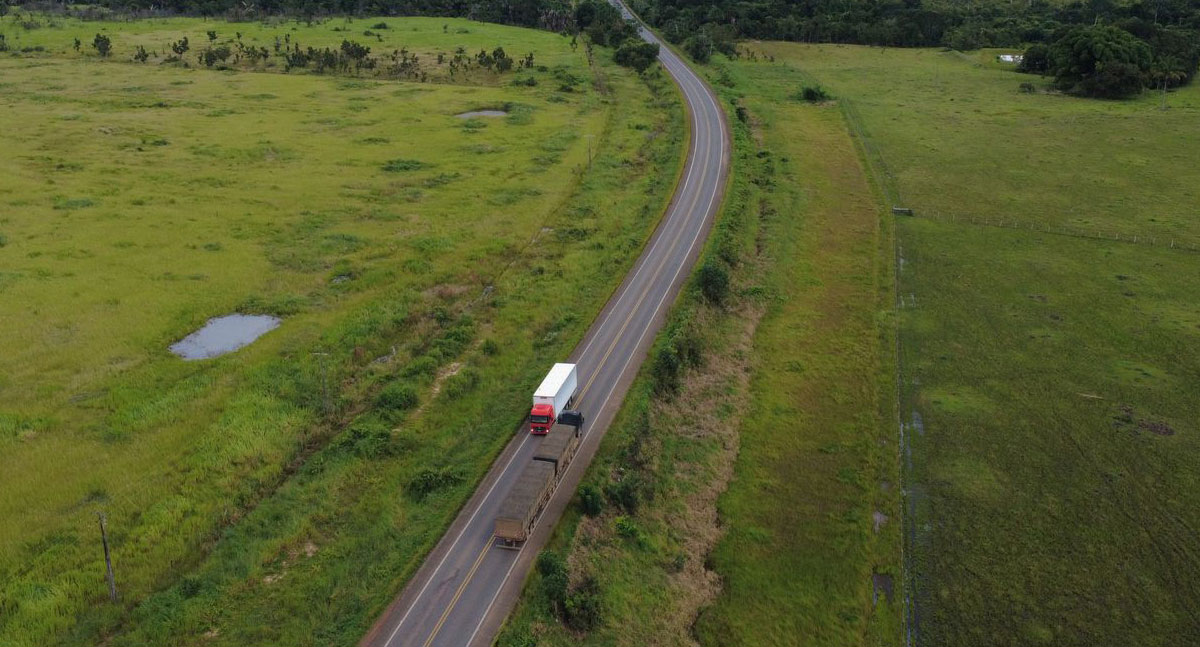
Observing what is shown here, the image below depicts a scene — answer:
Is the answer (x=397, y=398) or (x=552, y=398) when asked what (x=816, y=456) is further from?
(x=397, y=398)

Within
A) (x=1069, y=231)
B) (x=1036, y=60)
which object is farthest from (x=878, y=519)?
(x=1036, y=60)

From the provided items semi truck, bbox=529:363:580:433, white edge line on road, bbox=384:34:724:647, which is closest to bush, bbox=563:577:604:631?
white edge line on road, bbox=384:34:724:647

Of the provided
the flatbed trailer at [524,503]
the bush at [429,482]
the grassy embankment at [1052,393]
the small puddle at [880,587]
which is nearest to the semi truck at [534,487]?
the flatbed trailer at [524,503]

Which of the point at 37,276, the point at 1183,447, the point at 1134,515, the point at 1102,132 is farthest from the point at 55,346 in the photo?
the point at 1102,132

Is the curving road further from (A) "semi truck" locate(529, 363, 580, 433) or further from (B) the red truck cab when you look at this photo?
(A) "semi truck" locate(529, 363, 580, 433)

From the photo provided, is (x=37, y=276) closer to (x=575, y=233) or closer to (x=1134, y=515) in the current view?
(x=575, y=233)
